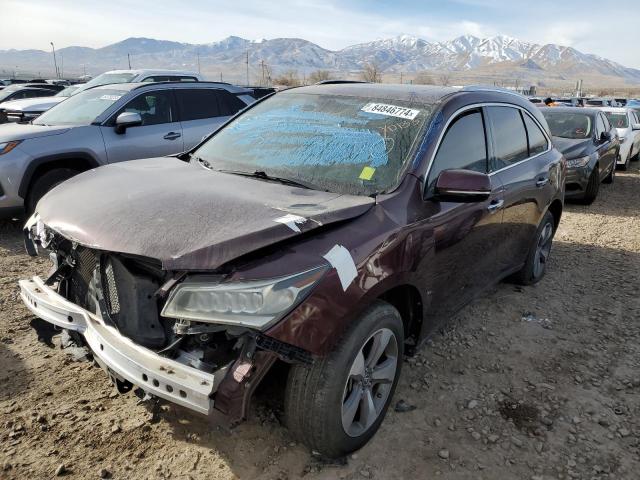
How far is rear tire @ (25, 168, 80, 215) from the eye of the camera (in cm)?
572

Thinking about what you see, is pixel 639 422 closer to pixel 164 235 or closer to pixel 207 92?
pixel 164 235

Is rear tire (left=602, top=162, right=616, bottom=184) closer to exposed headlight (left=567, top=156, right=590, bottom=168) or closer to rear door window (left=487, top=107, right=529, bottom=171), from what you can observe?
exposed headlight (left=567, top=156, right=590, bottom=168)

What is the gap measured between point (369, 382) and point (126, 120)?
468 cm

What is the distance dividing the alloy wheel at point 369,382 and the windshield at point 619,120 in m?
12.6

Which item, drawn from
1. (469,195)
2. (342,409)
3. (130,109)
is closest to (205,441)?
(342,409)

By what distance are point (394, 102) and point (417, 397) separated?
6.21ft

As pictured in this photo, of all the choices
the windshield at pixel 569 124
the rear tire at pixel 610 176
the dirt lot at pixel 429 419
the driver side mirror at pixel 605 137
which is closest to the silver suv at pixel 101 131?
the dirt lot at pixel 429 419

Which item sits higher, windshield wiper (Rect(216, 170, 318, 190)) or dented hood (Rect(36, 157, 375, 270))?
windshield wiper (Rect(216, 170, 318, 190))

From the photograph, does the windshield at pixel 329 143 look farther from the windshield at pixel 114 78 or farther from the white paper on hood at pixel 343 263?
the windshield at pixel 114 78

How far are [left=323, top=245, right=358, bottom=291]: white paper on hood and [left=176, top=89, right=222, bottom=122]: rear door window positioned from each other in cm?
563

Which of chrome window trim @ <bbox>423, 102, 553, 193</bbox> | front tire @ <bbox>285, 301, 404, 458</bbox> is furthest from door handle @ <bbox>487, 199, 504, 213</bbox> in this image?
front tire @ <bbox>285, 301, 404, 458</bbox>

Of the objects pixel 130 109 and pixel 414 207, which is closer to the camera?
pixel 414 207

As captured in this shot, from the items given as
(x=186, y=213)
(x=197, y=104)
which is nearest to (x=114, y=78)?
(x=197, y=104)

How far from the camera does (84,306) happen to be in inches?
102
